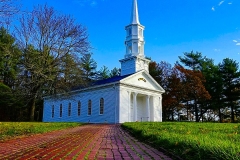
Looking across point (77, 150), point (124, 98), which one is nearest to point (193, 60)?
point (124, 98)

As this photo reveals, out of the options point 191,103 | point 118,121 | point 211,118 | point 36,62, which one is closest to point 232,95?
point 191,103

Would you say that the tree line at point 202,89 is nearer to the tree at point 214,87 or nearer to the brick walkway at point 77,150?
the tree at point 214,87

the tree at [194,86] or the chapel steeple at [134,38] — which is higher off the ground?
the chapel steeple at [134,38]

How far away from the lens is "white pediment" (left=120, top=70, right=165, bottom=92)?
1122 inches

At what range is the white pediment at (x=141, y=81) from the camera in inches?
1122

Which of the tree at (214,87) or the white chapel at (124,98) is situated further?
the tree at (214,87)

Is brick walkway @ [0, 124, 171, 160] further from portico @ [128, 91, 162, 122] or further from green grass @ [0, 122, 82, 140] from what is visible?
portico @ [128, 91, 162, 122]

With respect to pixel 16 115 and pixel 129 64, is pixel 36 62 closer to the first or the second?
pixel 129 64

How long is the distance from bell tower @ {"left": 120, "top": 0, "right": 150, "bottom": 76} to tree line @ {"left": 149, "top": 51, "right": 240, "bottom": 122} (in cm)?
1018

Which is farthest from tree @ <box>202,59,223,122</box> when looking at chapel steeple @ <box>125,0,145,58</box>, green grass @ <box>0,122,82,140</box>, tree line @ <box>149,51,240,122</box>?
Result: green grass @ <box>0,122,82,140</box>

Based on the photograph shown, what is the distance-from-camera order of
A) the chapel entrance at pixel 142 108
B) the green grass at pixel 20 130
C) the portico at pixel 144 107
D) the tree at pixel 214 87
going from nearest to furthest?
the green grass at pixel 20 130
the chapel entrance at pixel 142 108
the portico at pixel 144 107
the tree at pixel 214 87

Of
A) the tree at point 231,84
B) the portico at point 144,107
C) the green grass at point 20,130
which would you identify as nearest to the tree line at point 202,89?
the tree at point 231,84

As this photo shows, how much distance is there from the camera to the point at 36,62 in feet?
62.7

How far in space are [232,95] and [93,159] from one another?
41340 millimetres
